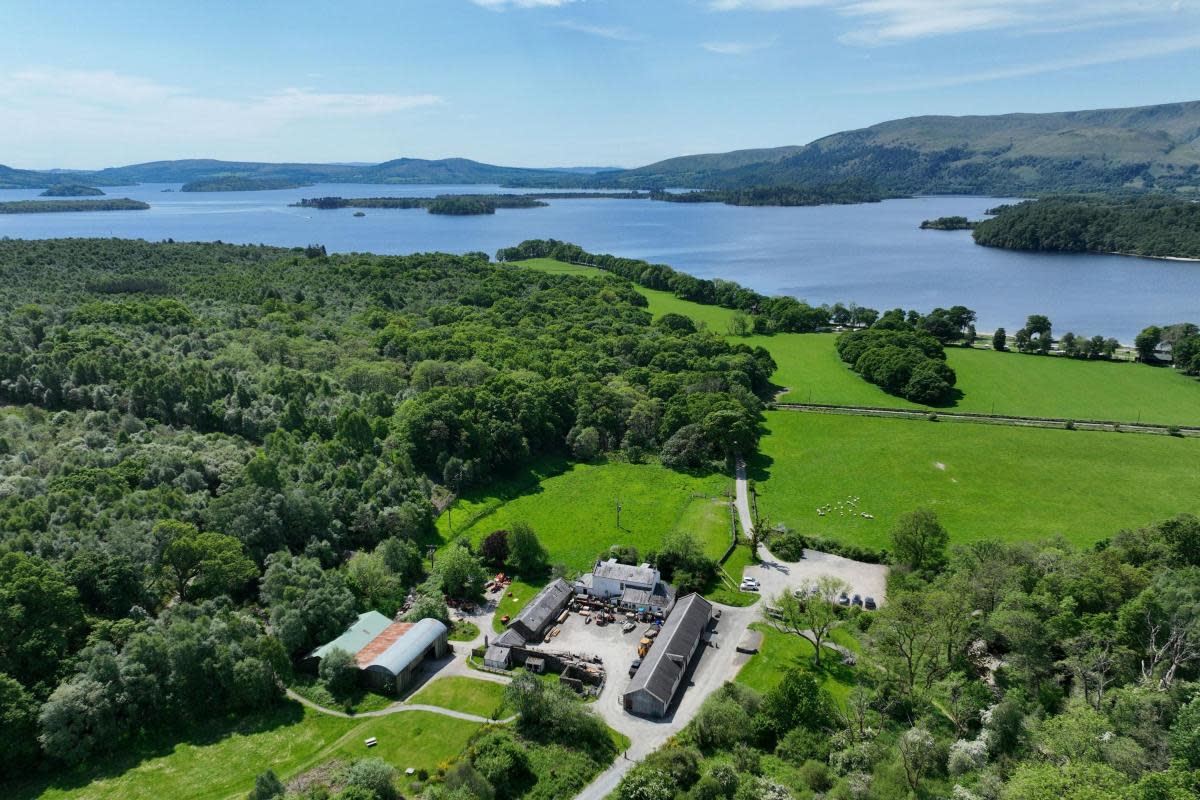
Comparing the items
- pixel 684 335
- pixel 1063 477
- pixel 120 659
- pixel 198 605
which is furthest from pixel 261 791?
pixel 684 335

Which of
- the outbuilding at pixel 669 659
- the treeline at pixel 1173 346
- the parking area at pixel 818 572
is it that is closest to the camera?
the outbuilding at pixel 669 659

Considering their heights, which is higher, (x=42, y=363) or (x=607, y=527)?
(x=42, y=363)

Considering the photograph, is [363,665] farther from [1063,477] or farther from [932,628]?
[1063,477]

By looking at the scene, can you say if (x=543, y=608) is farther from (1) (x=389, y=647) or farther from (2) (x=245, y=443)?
(2) (x=245, y=443)

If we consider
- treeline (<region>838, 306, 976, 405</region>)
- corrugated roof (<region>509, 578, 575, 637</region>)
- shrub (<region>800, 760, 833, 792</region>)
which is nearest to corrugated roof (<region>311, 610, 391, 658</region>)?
corrugated roof (<region>509, 578, 575, 637</region>)

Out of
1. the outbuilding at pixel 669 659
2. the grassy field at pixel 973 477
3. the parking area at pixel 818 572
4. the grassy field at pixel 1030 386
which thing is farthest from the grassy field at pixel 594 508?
the grassy field at pixel 1030 386

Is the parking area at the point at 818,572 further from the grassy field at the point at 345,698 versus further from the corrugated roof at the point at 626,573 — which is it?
the grassy field at the point at 345,698

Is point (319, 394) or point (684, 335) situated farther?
point (684, 335)
